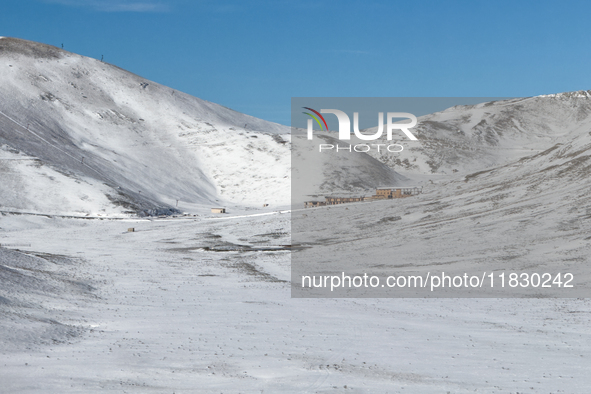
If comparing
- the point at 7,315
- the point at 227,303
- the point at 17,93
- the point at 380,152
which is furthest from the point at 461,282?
the point at 380,152

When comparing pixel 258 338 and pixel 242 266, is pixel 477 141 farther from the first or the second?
pixel 258 338

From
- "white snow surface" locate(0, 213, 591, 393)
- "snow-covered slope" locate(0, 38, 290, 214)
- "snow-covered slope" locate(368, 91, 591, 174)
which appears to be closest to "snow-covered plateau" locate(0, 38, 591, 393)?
"white snow surface" locate(0, 213, 591, 393)

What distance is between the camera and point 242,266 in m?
37.4

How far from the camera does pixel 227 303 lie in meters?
23.6

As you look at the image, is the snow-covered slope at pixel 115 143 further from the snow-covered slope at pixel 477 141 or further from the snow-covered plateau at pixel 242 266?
the snow-covered slope at pixel 477 141

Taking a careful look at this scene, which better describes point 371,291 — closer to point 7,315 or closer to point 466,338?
point 466,338

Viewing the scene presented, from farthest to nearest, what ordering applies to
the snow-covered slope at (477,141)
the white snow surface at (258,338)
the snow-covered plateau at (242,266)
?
the snow-covered slope at (477,141) < the snow-covered plateau at (242,266) < the white snow surface at (258,338)

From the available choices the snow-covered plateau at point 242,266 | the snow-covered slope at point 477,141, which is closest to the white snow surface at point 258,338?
the snow-covered plateau at point 242,266

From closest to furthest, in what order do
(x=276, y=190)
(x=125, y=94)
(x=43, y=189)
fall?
(x=43, y=189)
(x=276, y=190)
(x=125, y=94)

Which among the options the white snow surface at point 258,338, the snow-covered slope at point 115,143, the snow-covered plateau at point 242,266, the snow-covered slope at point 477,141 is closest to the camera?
the white snow surface at point 258,338

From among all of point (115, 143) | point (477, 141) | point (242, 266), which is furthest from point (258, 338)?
point (477, 141)

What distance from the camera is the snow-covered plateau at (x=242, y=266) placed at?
14.0 metres

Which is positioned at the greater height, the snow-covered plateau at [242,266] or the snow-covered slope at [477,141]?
the snow-covered slope at [477,141]

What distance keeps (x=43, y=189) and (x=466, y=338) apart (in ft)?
225
